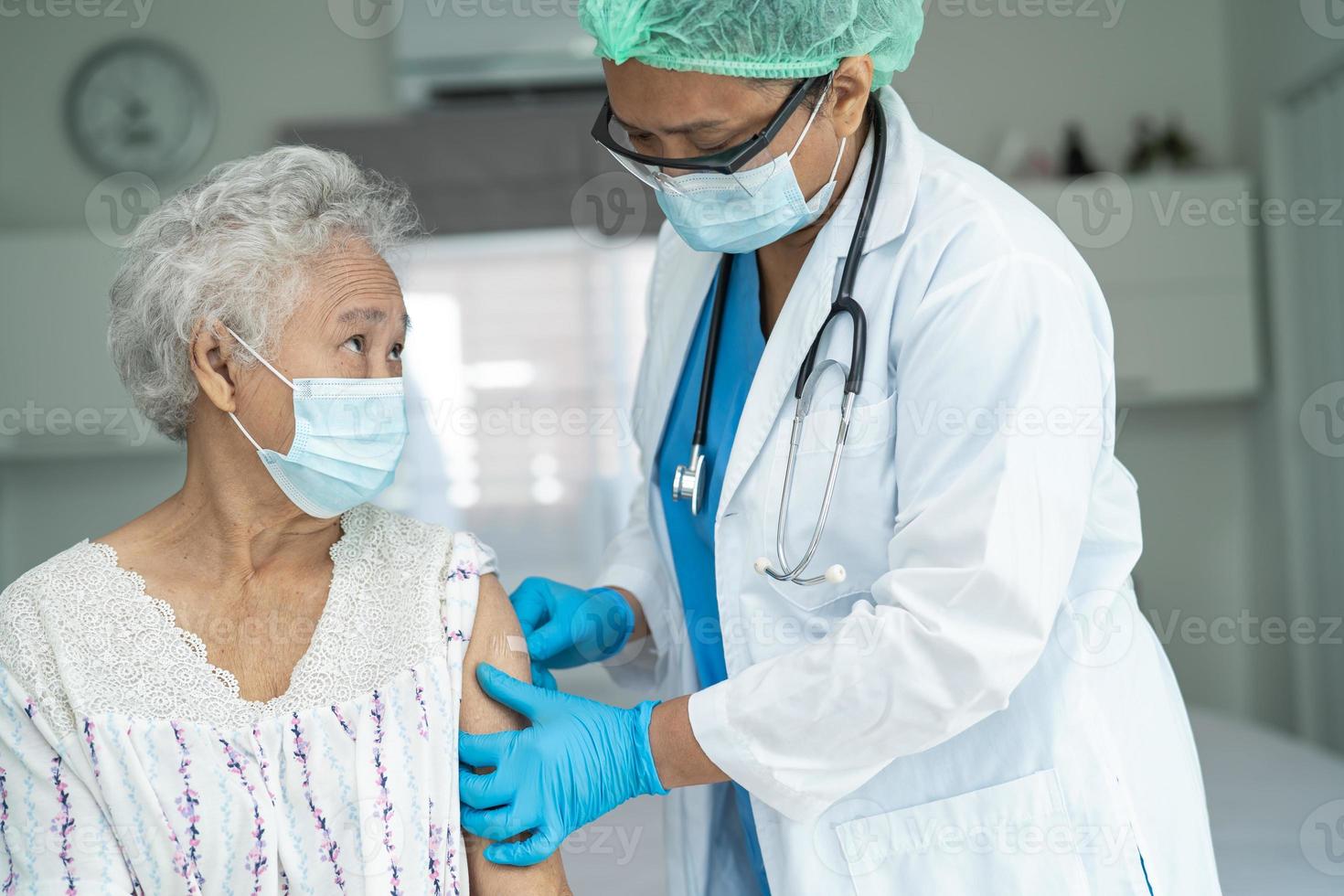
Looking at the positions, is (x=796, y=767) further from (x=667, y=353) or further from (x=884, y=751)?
(x=667, y=353)

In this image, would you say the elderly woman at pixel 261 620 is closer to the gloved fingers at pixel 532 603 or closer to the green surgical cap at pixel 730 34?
the gloved fingers at pixel 532 603

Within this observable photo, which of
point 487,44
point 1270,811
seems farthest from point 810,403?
point 487,44

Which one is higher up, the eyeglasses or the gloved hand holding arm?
the eyeglasses

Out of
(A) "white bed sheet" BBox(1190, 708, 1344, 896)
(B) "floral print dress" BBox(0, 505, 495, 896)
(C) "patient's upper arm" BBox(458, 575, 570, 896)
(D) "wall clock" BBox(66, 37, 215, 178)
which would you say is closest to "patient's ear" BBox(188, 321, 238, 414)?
(B) "floral print dress" BBox(0, 505, 495, 896)

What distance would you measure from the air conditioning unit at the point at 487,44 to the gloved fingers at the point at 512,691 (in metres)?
3.14

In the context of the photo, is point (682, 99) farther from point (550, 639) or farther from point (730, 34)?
point (550, 639)

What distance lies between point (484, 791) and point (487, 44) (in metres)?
3.38

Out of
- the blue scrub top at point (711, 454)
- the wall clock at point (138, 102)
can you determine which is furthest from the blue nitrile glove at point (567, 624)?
the wall clock at point (138, 102)

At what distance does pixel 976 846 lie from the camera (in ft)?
3.80

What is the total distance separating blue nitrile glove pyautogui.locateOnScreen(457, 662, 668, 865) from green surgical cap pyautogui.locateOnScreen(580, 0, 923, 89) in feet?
2.08

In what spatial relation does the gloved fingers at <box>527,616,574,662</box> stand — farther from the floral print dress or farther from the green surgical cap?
the green surgical cap

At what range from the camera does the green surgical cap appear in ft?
3.62

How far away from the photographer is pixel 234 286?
1.23m

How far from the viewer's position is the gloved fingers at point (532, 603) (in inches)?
58.8
